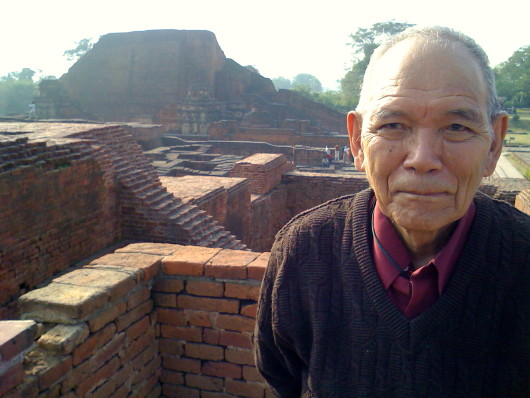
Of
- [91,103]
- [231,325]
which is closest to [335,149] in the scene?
[231,325]

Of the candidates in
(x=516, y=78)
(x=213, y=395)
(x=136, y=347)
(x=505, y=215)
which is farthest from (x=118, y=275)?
(x=516, y=78)

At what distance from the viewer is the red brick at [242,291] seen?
8.29 ft

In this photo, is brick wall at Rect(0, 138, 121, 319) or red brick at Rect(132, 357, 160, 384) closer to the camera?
red brick at Rect(132, 357, 160, 384)

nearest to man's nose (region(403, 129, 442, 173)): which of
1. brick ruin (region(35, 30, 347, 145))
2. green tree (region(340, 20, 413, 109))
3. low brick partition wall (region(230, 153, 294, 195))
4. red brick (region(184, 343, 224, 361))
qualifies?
red brick (region(184, 343, 224, 361))

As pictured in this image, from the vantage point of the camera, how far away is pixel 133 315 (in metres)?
2.46

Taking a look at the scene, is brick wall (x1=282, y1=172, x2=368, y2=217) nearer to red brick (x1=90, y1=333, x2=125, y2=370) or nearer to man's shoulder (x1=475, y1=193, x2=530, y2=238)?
red brick (x1=90, y1=333, x2=125, y2=370)

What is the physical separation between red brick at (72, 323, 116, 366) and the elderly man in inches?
49.3

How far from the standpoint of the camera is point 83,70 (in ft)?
114

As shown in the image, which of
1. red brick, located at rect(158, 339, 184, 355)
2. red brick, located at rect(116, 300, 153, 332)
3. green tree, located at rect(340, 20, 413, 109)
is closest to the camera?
red brick, located at rect(116, 300, 153, 332)

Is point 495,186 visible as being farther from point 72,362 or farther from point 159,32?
point 159,32

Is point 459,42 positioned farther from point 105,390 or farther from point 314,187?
point 314,187

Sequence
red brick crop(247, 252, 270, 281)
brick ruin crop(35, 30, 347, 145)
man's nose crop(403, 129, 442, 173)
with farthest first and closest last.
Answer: brick ruin crop(35, 30, 347, 145), red brick crop(247, 252, 270, 281), man's nose crop(403, 129, 442, 173)

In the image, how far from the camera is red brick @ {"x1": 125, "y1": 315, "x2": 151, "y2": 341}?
245cm

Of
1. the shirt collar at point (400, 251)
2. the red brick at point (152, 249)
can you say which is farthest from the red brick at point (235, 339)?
the shirt collar at point (400, 251)
